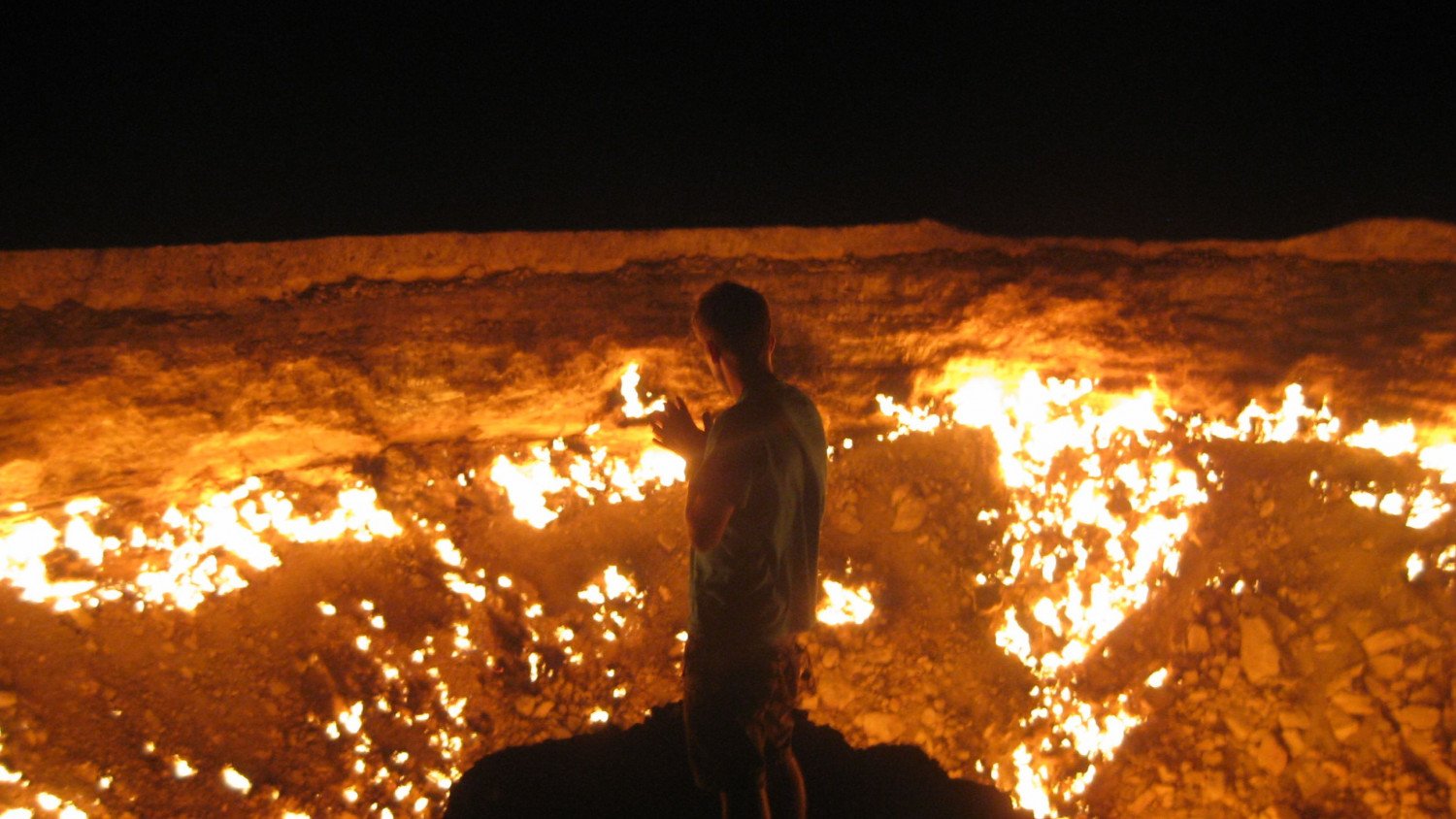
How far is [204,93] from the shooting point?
7.25 ft

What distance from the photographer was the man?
5.79ft

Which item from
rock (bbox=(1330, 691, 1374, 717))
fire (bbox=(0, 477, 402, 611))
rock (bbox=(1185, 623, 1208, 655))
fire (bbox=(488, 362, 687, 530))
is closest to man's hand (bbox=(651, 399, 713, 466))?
fire (bbox=(488, 362, 687, 530))

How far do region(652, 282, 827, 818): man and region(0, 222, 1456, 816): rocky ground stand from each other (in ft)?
2.59

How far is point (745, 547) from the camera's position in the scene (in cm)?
182

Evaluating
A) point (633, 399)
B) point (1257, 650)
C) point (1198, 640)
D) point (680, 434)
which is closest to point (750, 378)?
point (680, 434)

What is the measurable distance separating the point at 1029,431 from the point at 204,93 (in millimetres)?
3444

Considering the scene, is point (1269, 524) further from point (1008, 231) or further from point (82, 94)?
point (82, 94)

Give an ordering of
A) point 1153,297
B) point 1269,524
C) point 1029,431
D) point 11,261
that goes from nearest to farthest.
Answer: point 11,261 → point 1153,297 → point 1269,524 → point 1029,431

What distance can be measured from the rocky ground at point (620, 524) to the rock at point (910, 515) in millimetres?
14

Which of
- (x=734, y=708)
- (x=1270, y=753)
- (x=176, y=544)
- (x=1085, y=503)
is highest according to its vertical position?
(x=176, y=544)

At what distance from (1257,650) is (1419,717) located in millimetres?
507

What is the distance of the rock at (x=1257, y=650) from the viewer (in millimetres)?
2775

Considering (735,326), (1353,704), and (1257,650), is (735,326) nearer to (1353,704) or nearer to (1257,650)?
(1257,650)

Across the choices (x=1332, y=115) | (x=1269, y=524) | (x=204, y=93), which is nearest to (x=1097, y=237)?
(x=1332, y=115)
